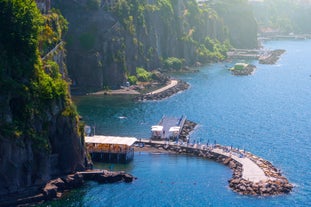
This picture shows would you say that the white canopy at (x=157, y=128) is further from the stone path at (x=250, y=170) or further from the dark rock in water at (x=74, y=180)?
the dark rock in water at (x=74, y=180)

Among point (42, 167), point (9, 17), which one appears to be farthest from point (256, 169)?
point (9, 17)

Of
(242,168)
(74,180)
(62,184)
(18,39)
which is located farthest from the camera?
(242,168)

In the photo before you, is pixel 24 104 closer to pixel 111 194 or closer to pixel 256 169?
pixel 111 194

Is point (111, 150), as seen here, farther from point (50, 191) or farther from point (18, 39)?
point (18, 39)

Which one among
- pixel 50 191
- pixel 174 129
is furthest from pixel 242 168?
pixel 50 191

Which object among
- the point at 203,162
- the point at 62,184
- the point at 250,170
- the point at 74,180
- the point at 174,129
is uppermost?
the point at 174,129

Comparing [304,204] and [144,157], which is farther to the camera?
[144,157]
